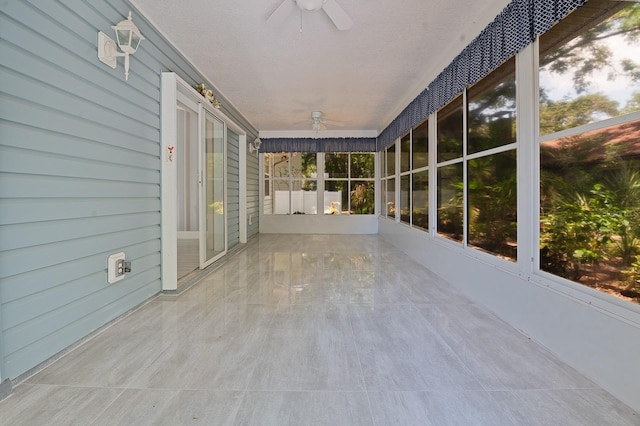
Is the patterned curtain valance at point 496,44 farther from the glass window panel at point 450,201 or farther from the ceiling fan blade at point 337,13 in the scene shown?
the ceiling fan blade at point 337,13

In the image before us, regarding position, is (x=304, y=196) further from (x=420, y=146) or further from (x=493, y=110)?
(x=493, y=110)

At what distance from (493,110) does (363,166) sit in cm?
506

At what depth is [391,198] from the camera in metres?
6.55

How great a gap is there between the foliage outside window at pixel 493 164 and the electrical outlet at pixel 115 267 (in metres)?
3.08

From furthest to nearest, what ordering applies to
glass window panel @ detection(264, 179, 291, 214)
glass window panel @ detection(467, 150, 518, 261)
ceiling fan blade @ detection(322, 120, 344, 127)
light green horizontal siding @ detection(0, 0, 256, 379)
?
glass window panel @ detection(264, 179, 291, 214)
ceiling fan blade @ detection(322, 120, 344, 127)
glass window panel @ detection(467, 150, 518, 261)
light green horizontal siding @ detection(0, 0, 256, 379)

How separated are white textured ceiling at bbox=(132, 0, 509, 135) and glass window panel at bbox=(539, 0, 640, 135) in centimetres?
71

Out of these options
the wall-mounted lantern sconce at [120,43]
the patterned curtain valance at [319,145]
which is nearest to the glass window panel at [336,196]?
the patterned curtain valance at [319,145]

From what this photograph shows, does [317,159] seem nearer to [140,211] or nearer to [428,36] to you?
[428,36]

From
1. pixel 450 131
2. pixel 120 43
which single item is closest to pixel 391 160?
pixel 450 131

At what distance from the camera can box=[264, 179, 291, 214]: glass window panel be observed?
7.84 m

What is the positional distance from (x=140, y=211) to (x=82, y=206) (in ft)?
2.02

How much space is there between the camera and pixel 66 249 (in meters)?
1.81

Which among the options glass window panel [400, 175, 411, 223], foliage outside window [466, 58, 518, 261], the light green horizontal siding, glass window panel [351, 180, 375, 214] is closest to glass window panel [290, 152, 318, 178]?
glass window panel [351, 180, 375, 214]

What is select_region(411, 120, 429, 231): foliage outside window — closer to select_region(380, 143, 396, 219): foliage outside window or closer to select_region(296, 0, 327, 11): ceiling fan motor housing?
select_region(380, 143, 396, 219): foliage outside window
